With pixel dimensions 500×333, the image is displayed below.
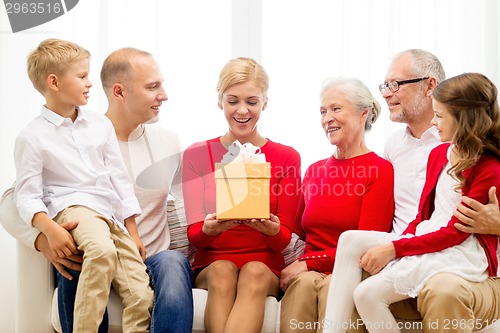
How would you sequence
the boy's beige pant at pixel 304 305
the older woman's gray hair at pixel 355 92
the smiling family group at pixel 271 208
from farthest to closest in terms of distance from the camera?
the older woman's gray hair at pixel 355 92
the boy's beige pant at pixel 304 305
the smiling family group at pixel 271 208

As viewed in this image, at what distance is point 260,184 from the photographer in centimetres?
223

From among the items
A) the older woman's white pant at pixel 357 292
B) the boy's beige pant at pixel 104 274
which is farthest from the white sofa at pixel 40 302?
the older woman's white pant at pixel 357 292

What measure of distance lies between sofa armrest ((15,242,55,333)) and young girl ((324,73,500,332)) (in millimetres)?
897

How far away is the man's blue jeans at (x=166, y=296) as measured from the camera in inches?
83.4

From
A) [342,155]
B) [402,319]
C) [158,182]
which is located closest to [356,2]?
[342,155]

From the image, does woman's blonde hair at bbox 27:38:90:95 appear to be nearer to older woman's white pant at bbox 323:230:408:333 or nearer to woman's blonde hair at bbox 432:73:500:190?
older woman's white pant at bbox 323:230:408:333

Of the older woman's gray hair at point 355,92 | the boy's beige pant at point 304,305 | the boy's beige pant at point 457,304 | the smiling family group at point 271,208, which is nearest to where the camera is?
the boy's beige pant at point 457,304

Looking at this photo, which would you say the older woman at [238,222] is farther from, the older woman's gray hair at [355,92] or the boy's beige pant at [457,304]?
the boy's beige pant at [457,304]

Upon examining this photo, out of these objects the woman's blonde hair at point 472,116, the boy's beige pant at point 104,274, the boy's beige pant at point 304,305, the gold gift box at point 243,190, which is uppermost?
the woman's blonde hair at point 472,116

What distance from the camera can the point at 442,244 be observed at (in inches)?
81.7

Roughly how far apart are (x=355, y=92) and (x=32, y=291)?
49.8 inches

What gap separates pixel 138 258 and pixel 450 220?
950 mm

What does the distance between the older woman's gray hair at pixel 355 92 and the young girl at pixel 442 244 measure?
0.36 m

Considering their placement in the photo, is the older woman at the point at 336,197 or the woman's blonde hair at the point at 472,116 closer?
the woman's blonde hair at the point at 472,116
